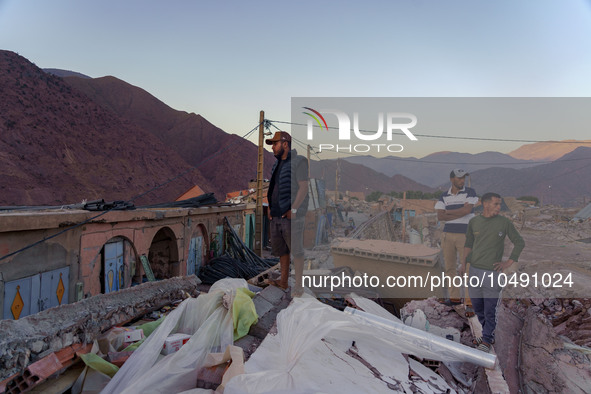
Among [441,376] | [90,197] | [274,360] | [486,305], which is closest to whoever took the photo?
[274,360]

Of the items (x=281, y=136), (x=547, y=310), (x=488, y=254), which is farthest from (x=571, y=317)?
(x=281, y=136)

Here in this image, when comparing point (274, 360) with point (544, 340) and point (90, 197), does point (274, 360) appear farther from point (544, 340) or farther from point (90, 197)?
point (90, 197)

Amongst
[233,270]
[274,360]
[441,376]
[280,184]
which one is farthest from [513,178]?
[233,270]

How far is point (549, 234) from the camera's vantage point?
12.4ft

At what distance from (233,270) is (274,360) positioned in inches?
312

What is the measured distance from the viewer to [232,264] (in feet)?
33.1

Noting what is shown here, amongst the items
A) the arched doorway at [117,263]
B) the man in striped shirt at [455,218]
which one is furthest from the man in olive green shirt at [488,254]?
the arched doorway at [117,263]

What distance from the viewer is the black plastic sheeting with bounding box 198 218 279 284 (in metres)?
9.70

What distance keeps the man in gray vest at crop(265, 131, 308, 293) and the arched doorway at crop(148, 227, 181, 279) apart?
6198 millimetres

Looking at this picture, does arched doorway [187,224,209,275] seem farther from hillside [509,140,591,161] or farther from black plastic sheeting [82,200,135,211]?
hillside [509,140,591,161]

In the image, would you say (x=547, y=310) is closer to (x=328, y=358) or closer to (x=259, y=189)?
(x=328, y=358)

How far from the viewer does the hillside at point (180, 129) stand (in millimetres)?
44938

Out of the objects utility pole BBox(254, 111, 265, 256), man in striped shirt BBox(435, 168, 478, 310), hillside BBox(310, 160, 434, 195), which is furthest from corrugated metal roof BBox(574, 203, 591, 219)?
utility pole BBox(254, 111, 265, 256)

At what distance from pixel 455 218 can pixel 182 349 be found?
100.0 inches
